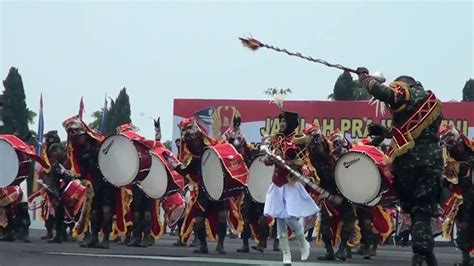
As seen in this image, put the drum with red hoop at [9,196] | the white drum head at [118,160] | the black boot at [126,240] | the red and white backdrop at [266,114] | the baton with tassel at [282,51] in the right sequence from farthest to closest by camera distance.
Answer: the red and white backdrop at [266,114] → the black boot at [126,240] → the drum with red hoop at [9,196] → the white drum head at [118,160] → the baton with tassel at [282,51]

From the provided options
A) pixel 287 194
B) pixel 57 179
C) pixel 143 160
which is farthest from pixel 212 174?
pixel 57 179

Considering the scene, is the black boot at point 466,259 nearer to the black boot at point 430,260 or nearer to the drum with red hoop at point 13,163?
the black boot at point 430,260

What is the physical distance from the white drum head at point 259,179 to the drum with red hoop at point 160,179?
60.6 inches

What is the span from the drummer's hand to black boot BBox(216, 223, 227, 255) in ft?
5.14

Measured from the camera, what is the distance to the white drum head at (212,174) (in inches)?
625

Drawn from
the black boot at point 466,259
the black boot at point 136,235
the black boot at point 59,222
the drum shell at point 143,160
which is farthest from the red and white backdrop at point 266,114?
the black boot at point 466,259

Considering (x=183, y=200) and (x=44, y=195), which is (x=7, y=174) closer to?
(x=44, y=195)

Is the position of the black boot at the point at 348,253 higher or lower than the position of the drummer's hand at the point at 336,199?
lower

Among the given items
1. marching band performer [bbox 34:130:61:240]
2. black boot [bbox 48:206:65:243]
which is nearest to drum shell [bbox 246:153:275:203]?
marching band performer [bbox 34:130:61:240]

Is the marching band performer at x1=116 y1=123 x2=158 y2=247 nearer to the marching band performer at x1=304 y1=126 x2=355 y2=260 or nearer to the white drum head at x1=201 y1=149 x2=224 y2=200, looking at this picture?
the white drum head at x1=201 y1=149 x2=224 y2=200

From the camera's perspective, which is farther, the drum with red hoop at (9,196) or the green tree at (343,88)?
the green tree at (343,88)

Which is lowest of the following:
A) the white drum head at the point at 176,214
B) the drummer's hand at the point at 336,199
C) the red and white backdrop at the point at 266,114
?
the white drum head at the point at 176,214

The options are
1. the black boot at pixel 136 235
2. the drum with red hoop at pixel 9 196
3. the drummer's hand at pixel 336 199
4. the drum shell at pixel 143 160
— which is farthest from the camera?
the drum with red hoop at pixel 9 196

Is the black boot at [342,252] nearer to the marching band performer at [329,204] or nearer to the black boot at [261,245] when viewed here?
the marching band performer at [329,204]
